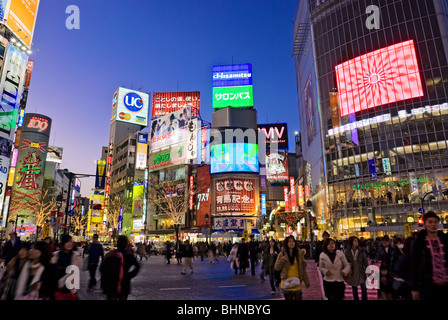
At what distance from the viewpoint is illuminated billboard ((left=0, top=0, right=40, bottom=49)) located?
147 feet

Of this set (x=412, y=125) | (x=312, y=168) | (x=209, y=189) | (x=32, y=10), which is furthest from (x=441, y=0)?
(x=32, y=10)

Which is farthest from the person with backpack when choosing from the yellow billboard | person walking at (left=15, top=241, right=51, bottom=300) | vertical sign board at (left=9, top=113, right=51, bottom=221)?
vertical sign board at (left=9, top=113, right=51, bottom=221)

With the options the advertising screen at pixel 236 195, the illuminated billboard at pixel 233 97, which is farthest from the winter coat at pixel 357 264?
the illuminated billboard at pixel 233 97

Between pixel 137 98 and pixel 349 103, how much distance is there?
78.1 metres

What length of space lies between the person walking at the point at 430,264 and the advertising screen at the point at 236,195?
5232 centimetres

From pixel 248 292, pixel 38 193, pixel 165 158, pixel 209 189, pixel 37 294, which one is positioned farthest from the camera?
pixel 38 193

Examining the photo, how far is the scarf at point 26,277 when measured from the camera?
518 centimetres

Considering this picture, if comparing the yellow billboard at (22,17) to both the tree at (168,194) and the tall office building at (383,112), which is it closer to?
the tree at (168,194)

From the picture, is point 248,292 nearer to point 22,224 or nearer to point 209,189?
point 209,189

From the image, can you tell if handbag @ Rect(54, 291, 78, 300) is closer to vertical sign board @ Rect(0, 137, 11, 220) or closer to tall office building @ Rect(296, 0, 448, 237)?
tall office building @ Rect(296, 0, 448, 237)

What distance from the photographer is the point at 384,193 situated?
45.9 meters

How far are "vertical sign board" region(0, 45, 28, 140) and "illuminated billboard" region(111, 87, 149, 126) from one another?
2325 inches

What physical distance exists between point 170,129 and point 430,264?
66.5 m

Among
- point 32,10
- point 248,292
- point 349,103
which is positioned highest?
point 32,10
